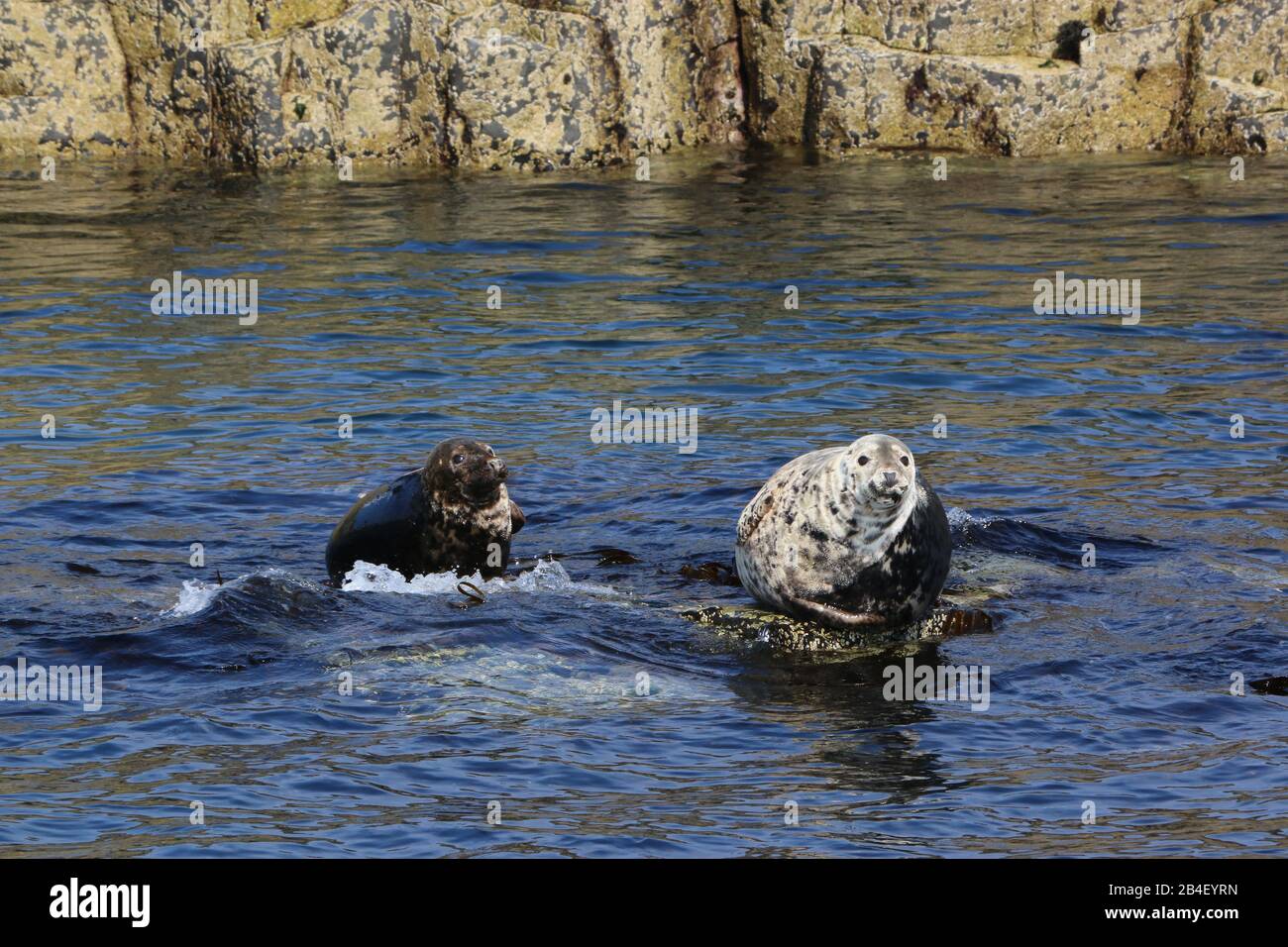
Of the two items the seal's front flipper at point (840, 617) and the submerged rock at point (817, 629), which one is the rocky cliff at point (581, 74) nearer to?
the submerged rock at point (817, 629)

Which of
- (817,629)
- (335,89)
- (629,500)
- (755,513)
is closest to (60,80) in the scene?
(335,89)

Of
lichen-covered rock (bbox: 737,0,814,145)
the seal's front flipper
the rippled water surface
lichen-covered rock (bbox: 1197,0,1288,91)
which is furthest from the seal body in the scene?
lichen-covered rock (bbox: 1197,0,1288,91)

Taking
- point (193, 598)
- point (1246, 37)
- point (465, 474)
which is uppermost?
point (1246, 37)

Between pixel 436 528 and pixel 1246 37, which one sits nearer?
pixel 436 528

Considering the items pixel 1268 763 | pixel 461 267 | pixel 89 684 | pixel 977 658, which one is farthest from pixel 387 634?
pixel 461 267

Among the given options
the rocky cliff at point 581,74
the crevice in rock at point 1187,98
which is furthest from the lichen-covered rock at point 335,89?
the crevice in rock at point 1187,98

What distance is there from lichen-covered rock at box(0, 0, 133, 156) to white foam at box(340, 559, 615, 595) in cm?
1421

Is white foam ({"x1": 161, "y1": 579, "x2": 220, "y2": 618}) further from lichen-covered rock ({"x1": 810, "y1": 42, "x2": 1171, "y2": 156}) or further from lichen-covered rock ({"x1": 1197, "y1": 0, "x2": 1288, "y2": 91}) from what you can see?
lichen-covered rock ({"x1": 1197, "y1": 0, "x2": 1288, "y2": 91})

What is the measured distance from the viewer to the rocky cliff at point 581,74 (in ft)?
64.2

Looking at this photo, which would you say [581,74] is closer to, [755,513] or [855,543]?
[755,513]

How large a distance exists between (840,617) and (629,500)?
2636 millimetres

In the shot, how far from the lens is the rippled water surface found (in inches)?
234

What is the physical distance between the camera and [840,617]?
7609 millimetres

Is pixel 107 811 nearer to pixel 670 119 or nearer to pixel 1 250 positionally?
pixel 1 250
